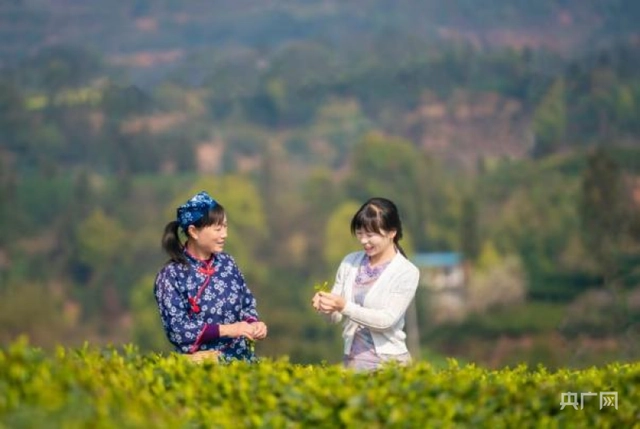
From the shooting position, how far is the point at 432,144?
3450 inches

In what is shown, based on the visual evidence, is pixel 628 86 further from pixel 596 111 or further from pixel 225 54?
pixel 225 54

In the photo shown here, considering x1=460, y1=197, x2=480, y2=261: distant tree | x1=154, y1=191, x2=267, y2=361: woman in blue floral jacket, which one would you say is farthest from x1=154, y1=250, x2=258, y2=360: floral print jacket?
x1=460, y1=197, x2=480, y2=261: distant tree

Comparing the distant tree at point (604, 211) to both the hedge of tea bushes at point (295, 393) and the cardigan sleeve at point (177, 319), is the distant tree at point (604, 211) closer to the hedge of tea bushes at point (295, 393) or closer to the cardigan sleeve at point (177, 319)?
the cardigan sleeve at point (177, 319)

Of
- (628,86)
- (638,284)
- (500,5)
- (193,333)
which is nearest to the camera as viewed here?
(193,333)

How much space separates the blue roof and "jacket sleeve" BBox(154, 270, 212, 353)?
66762 millimetres

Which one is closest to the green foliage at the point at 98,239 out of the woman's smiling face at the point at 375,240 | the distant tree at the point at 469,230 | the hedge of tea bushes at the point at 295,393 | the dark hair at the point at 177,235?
the distant tree at the point at 469,230

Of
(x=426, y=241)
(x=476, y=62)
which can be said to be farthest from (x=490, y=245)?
(x=476, y=62)

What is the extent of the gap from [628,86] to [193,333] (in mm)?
78760

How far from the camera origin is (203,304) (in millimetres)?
8453

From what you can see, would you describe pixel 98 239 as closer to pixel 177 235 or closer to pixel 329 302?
pixel 177 235

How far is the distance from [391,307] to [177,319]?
1155 mm

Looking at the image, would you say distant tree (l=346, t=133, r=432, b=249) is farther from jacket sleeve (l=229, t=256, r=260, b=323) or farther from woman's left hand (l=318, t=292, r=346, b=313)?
woman's left hand (l=318, t=292, r=346, b=313)

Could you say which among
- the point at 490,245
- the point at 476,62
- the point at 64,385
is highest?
the point at 476,62

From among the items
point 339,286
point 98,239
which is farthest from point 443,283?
point 339,286
